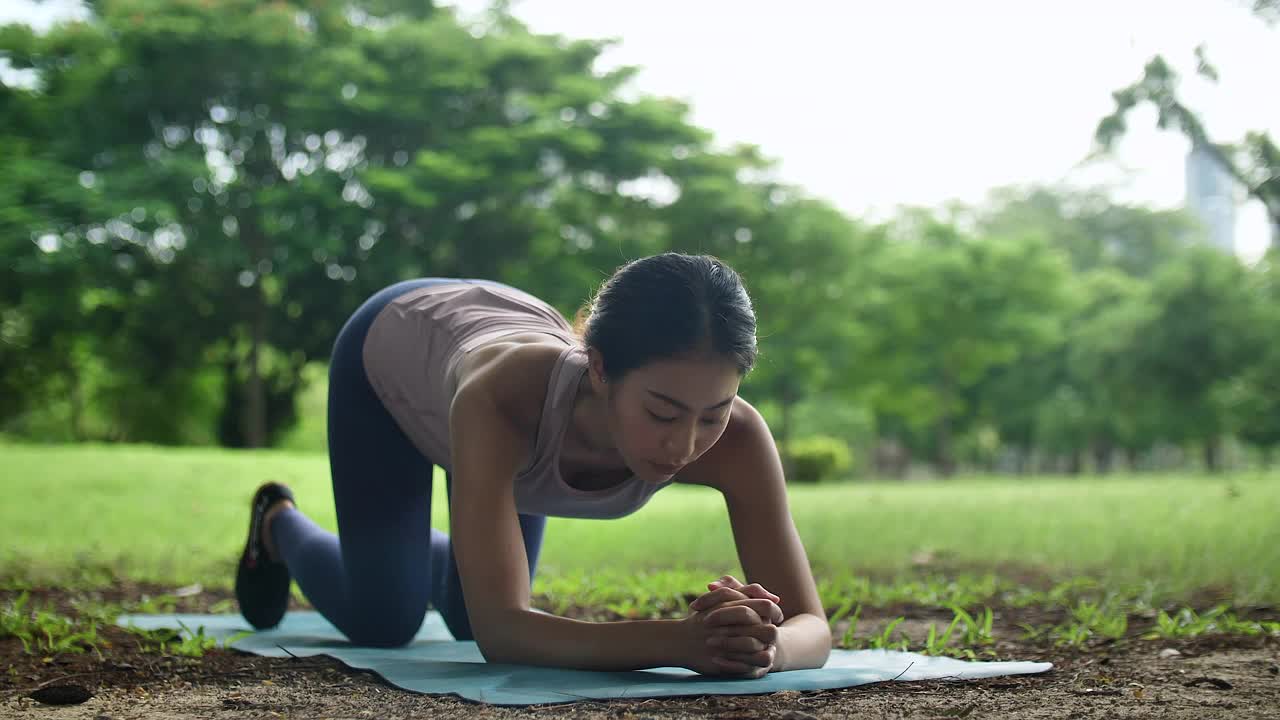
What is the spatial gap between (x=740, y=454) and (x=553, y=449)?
446mm

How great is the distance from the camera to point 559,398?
2.30 metres

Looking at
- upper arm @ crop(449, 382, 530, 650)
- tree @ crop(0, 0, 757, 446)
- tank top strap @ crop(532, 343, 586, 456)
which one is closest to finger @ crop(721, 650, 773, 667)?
upper arm @ crop(449, 382, 530, 650)

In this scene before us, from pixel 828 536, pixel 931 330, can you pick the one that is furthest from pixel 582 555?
pixel 931 330

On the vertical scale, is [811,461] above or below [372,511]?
below

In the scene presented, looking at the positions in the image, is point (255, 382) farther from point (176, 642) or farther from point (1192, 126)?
point (176, 642)

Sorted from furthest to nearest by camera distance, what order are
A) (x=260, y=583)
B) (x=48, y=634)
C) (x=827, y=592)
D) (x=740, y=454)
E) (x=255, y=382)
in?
(x=255, y=382) < (x=827, y=592) < (x=260, y=583) < (x=48, y=634) < (x=740, y=454)

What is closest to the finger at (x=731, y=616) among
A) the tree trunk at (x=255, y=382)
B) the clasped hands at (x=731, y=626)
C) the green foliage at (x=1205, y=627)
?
the clasped hands at (x=731, y=626)

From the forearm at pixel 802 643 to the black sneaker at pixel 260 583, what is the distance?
1.89 m

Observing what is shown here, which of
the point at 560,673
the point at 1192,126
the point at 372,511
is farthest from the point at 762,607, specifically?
the point at 1192,126

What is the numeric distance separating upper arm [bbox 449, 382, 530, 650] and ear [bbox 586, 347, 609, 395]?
0.72 ft

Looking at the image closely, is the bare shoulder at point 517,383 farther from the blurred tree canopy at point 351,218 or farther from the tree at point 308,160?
the tree at point 308,160

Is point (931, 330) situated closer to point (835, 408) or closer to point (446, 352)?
point (835, 408)

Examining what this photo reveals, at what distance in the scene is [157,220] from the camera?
1733 cm

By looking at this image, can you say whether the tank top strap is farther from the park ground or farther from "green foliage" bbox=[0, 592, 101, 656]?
"green foliage" bbox=[0, 592, 101, 656]
